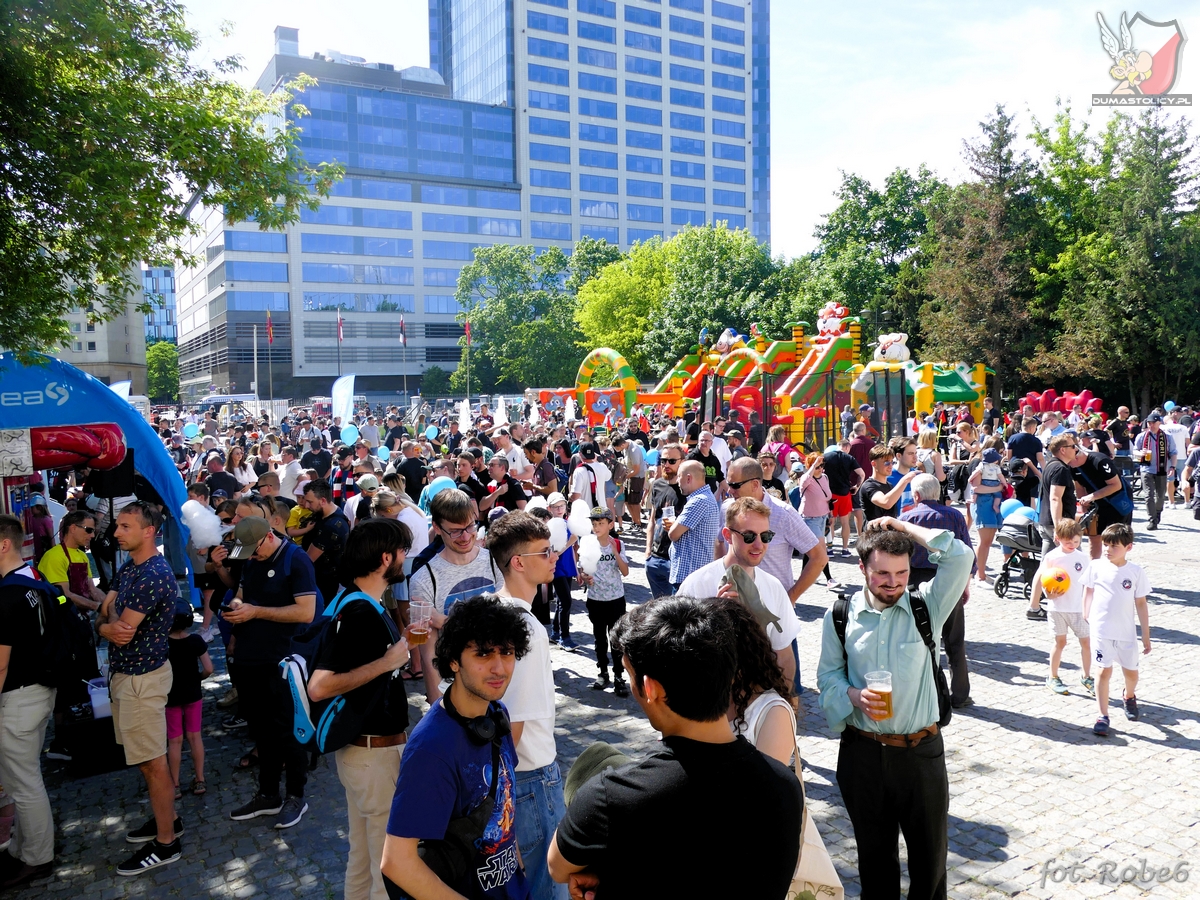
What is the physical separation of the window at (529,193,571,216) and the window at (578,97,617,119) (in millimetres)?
8542

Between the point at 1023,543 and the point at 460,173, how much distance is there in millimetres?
68308

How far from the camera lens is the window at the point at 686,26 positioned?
80.7 meters

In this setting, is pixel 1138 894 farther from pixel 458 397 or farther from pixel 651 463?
pixel 458 397

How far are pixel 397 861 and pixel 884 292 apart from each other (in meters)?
42.7

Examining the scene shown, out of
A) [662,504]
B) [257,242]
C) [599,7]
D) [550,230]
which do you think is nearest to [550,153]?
[550,230]

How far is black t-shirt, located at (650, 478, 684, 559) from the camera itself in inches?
281

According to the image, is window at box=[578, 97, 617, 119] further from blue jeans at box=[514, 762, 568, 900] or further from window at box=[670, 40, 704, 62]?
blue jeans at box=[514, 762, 568, 900]

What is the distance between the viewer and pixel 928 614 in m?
3.51

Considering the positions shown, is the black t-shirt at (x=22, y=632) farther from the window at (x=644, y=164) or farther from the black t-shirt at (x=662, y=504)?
the window at (x=644, y=164)

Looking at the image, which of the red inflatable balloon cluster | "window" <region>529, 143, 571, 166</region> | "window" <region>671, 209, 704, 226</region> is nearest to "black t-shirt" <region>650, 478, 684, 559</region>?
the red inflatable balloon cluster

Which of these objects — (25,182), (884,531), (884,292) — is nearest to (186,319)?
(884,292)

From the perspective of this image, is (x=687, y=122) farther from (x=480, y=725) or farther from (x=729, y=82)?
(x=480, y=725)

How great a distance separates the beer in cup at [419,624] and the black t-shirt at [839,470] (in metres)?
8.46

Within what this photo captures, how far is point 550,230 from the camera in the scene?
74.4 m
